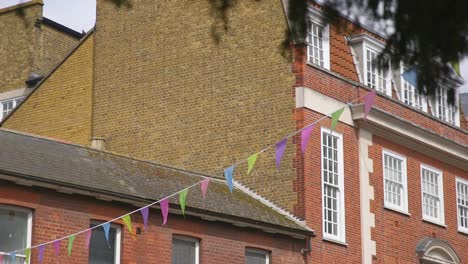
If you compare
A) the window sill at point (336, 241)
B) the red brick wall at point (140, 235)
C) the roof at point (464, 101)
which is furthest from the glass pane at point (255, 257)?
the roof at point (464, 101)

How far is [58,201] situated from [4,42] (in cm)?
1905

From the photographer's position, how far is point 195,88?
94.7 ft

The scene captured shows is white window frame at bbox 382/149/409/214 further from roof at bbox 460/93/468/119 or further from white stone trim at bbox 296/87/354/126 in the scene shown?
roof at bbox 460/93/468/119

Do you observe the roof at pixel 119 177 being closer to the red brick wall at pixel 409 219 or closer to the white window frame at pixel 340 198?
the white window frame at pixel 340 198

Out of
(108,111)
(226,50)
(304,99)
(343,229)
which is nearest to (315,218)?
(343,229)

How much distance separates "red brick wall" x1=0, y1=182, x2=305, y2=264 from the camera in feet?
67.8

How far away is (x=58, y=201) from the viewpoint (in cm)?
2102

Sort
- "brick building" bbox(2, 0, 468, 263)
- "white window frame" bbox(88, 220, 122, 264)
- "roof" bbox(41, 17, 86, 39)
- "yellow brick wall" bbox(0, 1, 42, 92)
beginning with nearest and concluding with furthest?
"white window frame" bbox(88, 220, 122, 264) < "brick building" bbox(2, 0, 468, 263) < "yellow brick wall" bbox(0, 1, 42, 92) < "roof" bbox(41, 17, 86, 39)

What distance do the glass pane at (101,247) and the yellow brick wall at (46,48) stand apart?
56.5 feet

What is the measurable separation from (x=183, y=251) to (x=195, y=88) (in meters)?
6.54

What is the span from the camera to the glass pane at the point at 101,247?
21.6 metres

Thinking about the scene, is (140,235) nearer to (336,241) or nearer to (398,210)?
(336,241)

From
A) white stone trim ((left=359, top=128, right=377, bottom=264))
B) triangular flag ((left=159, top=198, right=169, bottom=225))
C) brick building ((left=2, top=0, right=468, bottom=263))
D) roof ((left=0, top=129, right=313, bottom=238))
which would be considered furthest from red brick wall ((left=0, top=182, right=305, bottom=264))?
white stone trim ((left=359, top=128, right=377, bottom=264))

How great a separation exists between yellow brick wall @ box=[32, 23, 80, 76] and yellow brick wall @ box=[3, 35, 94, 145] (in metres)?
5.93
